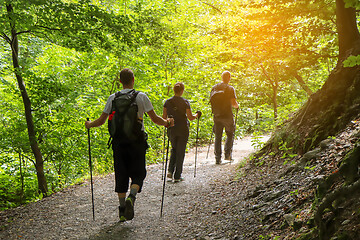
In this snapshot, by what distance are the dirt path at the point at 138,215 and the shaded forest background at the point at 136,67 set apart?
159 cm

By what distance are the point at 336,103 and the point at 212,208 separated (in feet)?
8.56

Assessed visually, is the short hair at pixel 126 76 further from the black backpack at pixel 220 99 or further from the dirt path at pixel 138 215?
the black backpack at pixel 220 99

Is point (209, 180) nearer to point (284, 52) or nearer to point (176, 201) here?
point (176, 201)

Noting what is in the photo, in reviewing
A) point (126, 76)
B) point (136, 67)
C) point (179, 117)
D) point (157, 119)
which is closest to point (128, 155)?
point (157, 119)

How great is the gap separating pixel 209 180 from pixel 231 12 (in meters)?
6.67

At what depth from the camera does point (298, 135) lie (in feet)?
17.6

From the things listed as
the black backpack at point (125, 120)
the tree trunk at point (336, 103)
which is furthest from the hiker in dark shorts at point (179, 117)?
the black backpack at point (125, 120)

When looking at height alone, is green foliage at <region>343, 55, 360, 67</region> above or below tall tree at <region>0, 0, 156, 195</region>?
below

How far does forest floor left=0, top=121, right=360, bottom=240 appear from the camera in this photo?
11.4ft

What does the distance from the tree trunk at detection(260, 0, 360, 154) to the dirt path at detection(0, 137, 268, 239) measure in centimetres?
170

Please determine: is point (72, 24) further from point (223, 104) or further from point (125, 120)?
point (223, 104)

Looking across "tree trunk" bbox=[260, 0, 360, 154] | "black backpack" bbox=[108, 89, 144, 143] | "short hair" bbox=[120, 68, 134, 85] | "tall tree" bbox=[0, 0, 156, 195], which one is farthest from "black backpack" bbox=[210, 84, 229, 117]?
"black backpack" bbox=[108, 89, 144, 143]

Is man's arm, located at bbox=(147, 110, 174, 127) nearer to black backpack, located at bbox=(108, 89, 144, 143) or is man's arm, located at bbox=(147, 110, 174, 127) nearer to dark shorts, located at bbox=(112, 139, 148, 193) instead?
black backpack, located at bbox=(108, 89, 144, 143)

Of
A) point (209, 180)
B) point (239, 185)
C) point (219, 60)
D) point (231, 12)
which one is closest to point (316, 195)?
point (239, 185)
